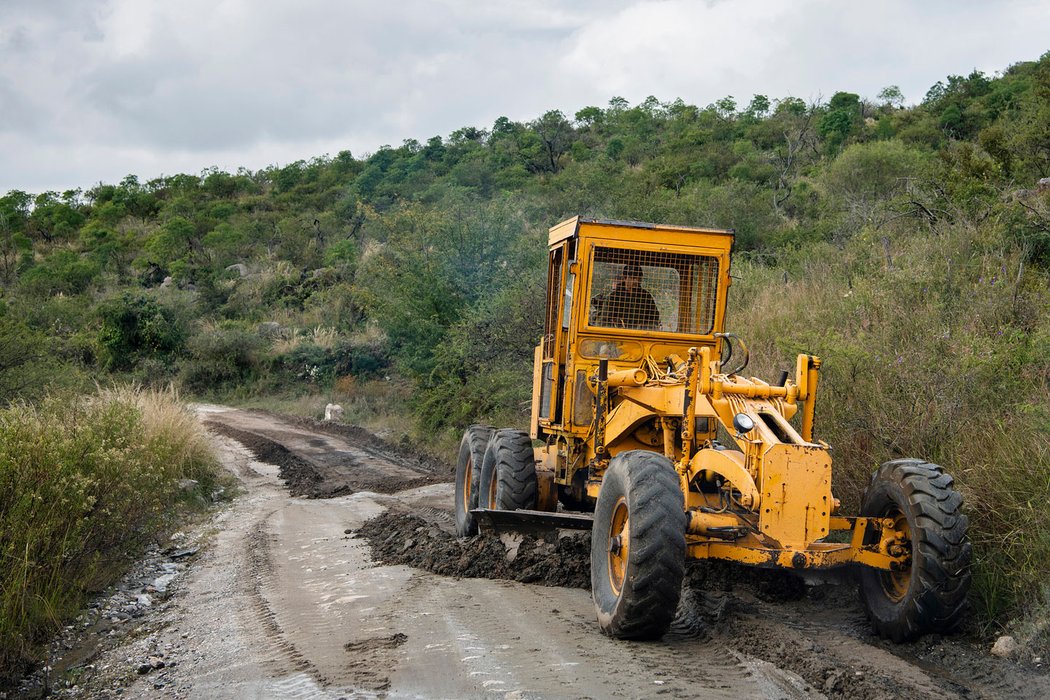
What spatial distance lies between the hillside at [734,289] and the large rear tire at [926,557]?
53 cm

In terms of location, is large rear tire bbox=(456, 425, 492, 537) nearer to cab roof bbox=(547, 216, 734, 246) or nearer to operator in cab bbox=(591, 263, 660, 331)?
operator in cab bbox=(591, 263, 660, 331)

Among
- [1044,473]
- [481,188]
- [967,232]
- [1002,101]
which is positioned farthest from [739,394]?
[481,188]

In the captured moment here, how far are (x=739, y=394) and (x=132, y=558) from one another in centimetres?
621

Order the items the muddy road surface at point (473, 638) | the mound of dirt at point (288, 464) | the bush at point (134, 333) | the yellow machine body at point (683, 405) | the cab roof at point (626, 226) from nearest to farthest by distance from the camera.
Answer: the muddy road surface at point (473, 638) → the yellow machine body at point (683, 405) → the cab roof at point (626, 226) → the mound of dirt at point (288, 464) → the bush at point (134, 333)

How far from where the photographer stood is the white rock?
557 cm

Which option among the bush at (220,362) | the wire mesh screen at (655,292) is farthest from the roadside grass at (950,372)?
the bush at (220,362)

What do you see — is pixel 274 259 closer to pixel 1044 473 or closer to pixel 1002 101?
pixel 1002 101

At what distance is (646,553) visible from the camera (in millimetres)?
5660

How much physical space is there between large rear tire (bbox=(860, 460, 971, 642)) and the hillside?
0.53 meters

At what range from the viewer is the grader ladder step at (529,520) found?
7723 millimetres

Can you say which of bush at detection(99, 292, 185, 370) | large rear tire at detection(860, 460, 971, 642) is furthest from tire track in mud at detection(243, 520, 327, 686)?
bush at detection(99, 292, 185, 370)

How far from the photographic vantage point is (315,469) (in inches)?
652

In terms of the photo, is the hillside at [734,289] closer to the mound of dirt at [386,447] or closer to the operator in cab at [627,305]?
the mound of dirt at [386,447]

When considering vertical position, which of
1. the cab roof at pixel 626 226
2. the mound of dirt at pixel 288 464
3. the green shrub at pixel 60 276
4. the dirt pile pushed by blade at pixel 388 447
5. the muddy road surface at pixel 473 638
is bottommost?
the mound of dirt at pixel 288 464
